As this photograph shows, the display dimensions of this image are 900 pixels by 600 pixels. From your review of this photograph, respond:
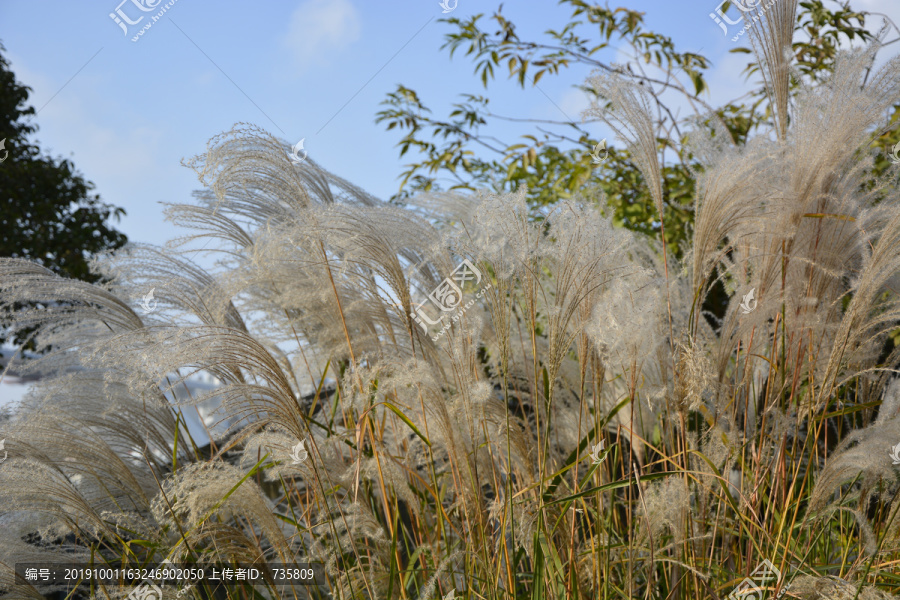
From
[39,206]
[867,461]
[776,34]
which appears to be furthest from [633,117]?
[39,206]

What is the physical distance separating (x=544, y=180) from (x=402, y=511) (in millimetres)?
2430

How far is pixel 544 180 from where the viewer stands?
13.6 ft

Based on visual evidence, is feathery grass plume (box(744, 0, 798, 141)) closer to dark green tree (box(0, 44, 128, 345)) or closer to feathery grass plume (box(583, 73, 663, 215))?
feathery grass plume (box(583, 73, 663, 215))

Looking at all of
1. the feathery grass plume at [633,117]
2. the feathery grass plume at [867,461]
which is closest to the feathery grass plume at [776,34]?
the feathery grass plume at [633,117]

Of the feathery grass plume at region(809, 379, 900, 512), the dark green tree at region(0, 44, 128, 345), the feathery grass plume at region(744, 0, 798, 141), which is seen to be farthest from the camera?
the dark green tree at region(0, 44, 128, 345)

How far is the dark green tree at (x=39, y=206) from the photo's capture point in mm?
7801

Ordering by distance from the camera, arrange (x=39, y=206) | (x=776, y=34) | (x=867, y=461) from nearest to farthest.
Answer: (x=867, y=461), (x=776, y=34), (x=39, y=206)

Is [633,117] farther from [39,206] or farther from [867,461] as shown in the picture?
[39,206]

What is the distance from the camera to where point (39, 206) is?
7.98 m

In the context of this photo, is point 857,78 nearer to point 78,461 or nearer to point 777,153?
point 777,153

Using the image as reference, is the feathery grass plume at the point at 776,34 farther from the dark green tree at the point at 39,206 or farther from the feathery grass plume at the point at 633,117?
the dark green tree at the point at 39,206

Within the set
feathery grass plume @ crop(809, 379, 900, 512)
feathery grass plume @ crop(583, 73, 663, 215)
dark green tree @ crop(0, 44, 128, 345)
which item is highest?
dark green tree @ crop(0, 44, 128, 345)

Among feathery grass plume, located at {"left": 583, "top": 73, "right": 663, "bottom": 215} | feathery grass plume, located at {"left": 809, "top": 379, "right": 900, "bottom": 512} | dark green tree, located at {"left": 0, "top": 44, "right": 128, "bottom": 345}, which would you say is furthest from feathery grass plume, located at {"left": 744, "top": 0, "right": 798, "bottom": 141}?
dark green tree, located at {"left": 0, "top": 44, "right": 128, "bottom": 345}

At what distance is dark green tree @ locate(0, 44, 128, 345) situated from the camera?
25.6 ft
